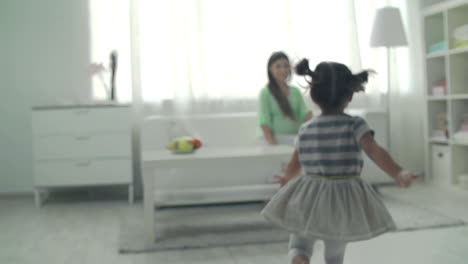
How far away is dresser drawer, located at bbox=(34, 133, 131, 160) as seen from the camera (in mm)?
4145

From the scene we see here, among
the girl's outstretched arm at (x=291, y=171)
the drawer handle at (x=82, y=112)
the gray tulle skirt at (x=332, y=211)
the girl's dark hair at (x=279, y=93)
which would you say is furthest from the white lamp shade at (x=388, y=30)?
the gray tulle skirt at (x=332, y=211)

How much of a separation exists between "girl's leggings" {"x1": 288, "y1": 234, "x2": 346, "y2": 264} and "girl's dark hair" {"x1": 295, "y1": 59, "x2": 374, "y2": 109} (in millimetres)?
442

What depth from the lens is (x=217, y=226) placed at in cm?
327

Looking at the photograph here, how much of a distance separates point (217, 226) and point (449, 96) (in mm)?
2343

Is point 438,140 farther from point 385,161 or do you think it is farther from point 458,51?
point 385,161

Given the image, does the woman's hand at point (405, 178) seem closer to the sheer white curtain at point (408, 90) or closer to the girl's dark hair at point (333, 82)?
the girl's dark hair at point (333, 82)

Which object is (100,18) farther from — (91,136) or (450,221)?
(450,221)

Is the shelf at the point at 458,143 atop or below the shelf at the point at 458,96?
below

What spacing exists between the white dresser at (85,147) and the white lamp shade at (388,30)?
7.05 feet

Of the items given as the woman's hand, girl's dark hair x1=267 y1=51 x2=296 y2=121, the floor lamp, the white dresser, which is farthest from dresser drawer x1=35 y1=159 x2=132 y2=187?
the woman's hand

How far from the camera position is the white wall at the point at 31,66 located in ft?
15.0

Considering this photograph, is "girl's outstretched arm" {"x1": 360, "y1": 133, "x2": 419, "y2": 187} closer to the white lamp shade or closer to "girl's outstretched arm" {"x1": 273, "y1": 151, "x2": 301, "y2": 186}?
"girl's outstretched arm" {"x1": 273, "y1": 151, "x2": 301, "y2": 186}

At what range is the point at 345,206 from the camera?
167 cm

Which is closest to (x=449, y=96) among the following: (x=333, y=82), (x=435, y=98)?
(x=435, y=98)
